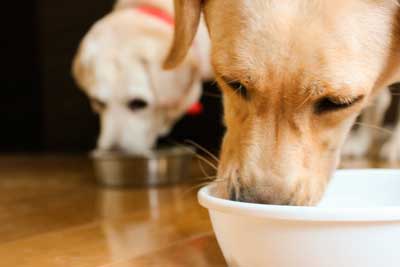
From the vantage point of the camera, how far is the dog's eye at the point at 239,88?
145 cm

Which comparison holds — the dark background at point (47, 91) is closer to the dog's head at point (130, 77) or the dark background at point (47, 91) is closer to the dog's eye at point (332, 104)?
the dog's head at point (130, 77)

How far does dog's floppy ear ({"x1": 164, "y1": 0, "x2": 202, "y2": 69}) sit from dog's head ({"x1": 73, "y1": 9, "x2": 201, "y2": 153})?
98 centimetres

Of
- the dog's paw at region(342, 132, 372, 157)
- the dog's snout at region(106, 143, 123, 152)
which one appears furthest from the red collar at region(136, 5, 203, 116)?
the dog's paw at region(342, 132, 372, 157)

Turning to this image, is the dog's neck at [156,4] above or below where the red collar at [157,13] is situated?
above

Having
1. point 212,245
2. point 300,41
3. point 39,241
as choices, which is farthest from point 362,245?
point 39,241

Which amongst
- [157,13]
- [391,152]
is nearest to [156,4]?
[157,13]

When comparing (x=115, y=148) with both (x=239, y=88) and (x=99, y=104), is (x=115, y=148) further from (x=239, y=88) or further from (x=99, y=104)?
(x=239, y=88)

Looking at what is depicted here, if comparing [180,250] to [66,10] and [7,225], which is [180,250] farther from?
[66,10]

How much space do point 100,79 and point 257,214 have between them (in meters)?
1.88

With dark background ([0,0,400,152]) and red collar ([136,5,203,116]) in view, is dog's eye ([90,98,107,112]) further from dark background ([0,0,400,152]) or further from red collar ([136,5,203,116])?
dark background ([0,0,400,152])

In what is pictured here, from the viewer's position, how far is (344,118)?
4.86 ft

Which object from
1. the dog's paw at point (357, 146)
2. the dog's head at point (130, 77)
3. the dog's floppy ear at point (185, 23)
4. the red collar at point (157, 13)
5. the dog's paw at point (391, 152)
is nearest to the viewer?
the dog's floppy ear at point (185, 23)

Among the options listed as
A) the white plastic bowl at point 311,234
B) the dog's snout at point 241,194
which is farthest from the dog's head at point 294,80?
the white plastic bowl at point 311,234

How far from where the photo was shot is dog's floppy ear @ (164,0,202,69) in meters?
1.72
